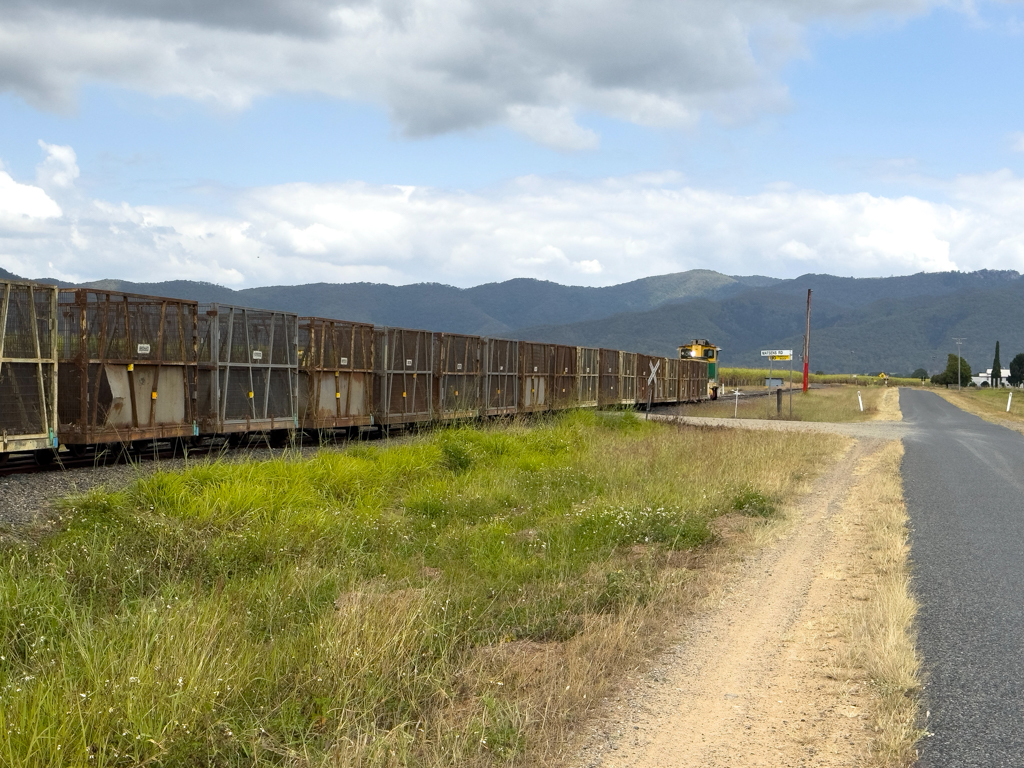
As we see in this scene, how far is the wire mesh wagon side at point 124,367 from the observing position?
14.0 meters

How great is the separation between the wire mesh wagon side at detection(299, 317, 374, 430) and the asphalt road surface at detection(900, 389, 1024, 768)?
1204 cm

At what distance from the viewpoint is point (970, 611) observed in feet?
23.5

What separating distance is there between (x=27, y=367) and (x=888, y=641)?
486 inches

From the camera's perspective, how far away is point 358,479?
12.3m

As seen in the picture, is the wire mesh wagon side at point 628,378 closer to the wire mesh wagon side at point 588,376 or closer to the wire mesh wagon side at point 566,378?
the wire mesh wagon side at point 588,376

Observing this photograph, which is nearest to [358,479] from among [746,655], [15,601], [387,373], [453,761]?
[15,601]

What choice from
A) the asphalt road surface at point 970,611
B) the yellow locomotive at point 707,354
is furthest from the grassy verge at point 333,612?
the yellow locomotive at point 707,354

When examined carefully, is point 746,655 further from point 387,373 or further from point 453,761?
point 387,373

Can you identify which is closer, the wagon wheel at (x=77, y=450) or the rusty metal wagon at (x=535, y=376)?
the wagon wheel at (x=77, y=450)

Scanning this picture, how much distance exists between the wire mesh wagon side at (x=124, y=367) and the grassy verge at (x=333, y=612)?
412 cm

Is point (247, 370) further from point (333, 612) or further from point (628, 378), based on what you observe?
point (628, 378)

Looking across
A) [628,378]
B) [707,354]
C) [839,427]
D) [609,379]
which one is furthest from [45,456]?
[707,354]

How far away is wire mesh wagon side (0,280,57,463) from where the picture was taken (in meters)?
12.7

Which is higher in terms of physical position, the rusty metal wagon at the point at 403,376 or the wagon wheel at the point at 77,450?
the rusty metal wagon at the point at 403,376
